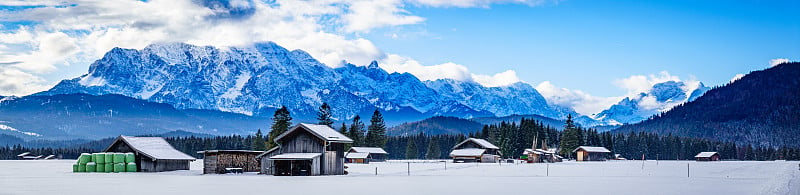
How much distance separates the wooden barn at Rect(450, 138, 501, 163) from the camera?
437 feet

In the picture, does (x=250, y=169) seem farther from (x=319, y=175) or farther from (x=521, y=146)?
(x=521, y=146)

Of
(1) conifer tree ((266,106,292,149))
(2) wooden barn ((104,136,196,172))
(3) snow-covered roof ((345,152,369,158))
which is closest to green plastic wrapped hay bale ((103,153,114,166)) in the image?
(2) wooden barn ((104,136,196,172))

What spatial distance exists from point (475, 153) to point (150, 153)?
218ft

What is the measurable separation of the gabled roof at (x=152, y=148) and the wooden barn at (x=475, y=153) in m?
59.7

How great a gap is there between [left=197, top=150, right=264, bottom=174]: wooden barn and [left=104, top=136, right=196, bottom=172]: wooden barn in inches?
270

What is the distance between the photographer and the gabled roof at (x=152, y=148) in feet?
259

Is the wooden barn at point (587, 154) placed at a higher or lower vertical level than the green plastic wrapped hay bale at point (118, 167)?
lower

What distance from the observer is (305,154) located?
234ft

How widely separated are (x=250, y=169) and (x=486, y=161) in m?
64.7

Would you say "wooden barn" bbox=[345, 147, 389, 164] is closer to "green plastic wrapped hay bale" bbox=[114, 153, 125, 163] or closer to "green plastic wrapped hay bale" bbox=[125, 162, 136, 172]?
"green plastic wrapped hay bale" bbox=[125, 162, 136, 172]

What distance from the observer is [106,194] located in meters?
41.4

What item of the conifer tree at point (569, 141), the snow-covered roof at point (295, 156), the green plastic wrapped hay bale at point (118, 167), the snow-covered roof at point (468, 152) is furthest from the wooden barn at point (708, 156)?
the green plastic wrapped hay bale at point (118, 167)

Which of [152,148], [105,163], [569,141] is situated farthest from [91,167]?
[569,141]

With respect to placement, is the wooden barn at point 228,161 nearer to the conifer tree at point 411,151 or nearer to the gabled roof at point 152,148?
the gabled roof at point 152,148
